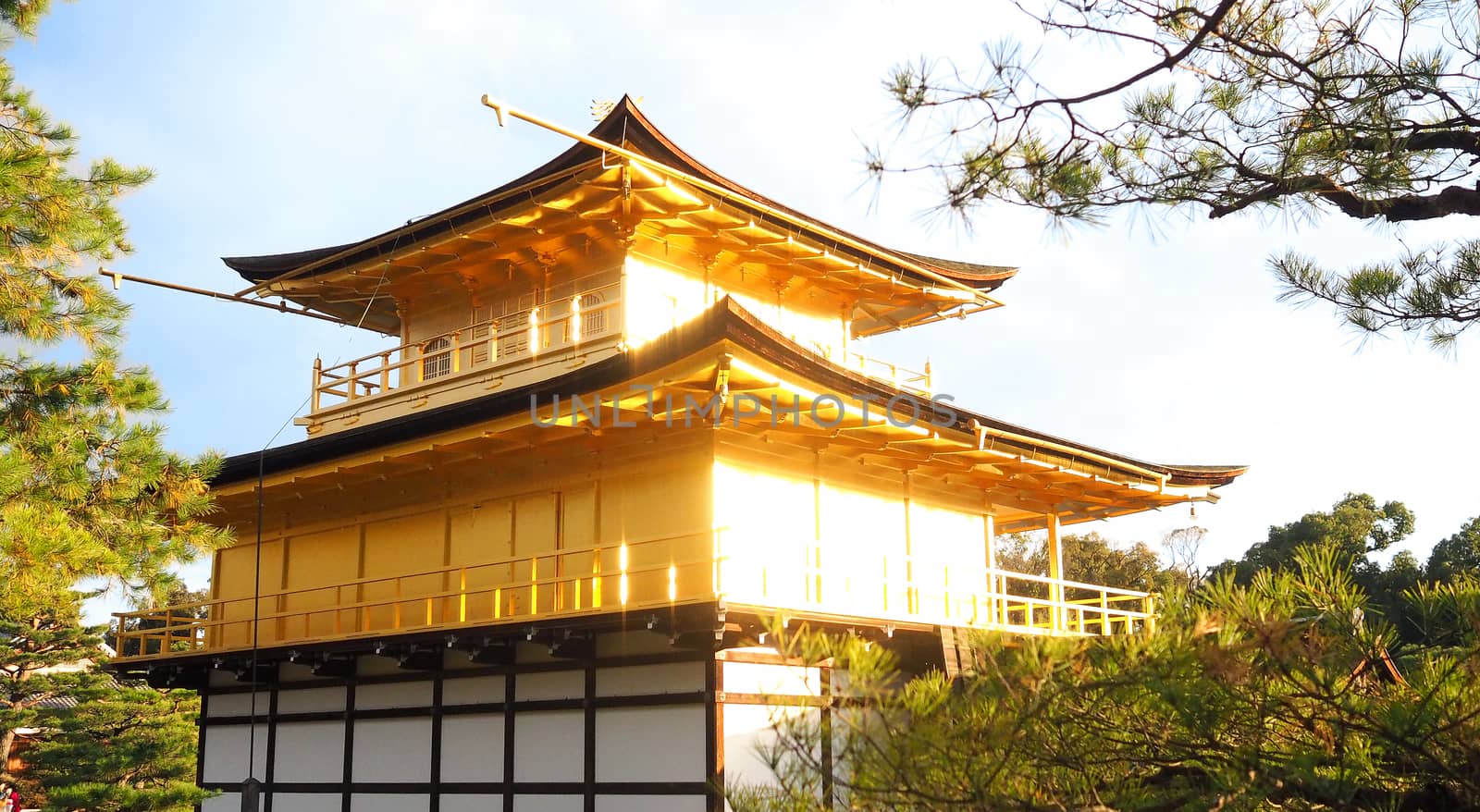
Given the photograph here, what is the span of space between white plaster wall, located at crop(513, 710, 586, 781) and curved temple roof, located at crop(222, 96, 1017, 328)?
20.4 feet

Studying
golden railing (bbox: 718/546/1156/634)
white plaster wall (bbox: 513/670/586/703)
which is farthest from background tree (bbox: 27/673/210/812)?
golden railing (bbox: 718/546/1156/634)

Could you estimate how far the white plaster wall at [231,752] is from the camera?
17797 mm

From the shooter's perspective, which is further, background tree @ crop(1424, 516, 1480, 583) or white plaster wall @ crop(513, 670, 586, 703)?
background tree @ crop(1424, 516, 1480, 583)

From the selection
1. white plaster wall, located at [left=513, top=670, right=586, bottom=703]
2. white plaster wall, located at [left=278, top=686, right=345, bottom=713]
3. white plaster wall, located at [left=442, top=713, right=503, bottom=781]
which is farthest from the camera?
white plaster wall, located at [left=278, top=686, right=345, bottom=713]

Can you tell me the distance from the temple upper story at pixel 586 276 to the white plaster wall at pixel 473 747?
4.13 m

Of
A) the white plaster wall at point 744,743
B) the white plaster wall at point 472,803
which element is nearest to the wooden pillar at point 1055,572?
the white plaster wall at point 744,743

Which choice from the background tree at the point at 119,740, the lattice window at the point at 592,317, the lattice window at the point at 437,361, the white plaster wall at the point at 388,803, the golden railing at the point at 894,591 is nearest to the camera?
the golden railing at the point at 894,591

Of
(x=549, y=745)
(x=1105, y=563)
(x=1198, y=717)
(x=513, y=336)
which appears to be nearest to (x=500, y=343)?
(x=513, y=336)

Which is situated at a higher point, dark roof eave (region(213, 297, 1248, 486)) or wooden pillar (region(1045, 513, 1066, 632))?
dark roof eave (region(213, 297, 1248, 486))

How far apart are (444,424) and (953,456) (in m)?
6.11

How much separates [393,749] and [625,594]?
493cm

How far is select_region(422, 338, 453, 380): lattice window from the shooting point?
18.4m

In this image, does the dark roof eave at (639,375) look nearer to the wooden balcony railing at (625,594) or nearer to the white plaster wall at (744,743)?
the wooden balcony railing at (625,594)

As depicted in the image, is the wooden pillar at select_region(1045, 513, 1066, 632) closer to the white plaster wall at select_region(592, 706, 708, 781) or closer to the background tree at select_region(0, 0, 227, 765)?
the white plaster wall at select_region(592, 706, 708, 781)
